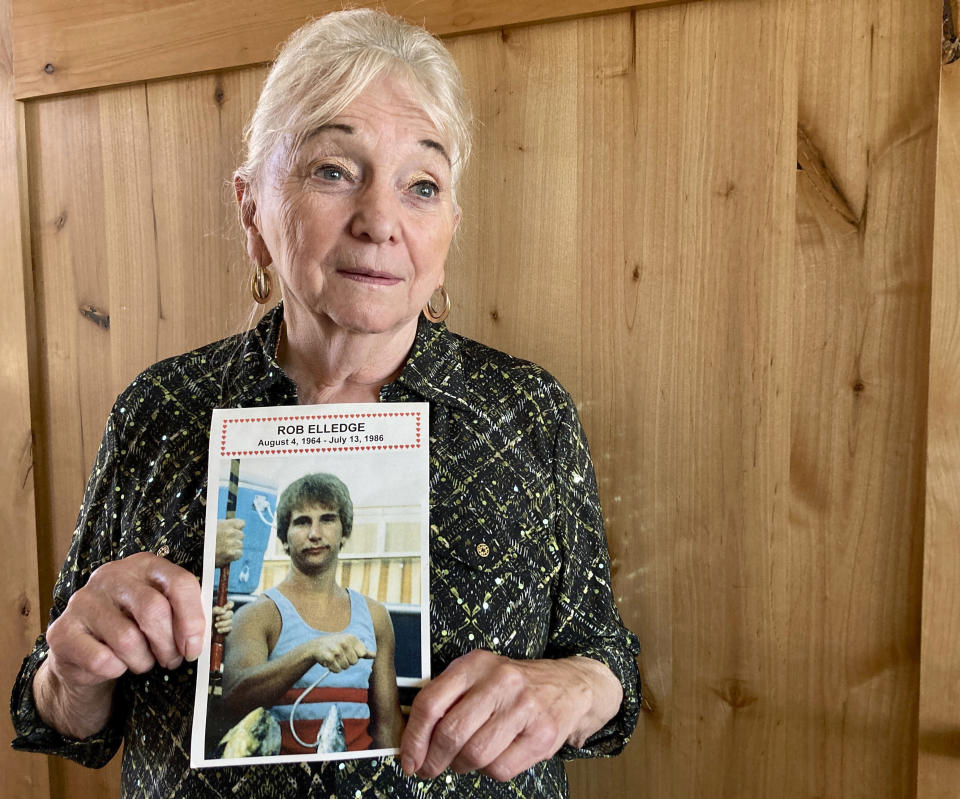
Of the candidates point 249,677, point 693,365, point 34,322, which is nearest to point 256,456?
point 249,677

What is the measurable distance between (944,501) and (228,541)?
0.79 m

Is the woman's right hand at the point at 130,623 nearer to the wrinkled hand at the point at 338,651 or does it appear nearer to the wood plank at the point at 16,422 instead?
the wrinkled hand at the point at 338,651

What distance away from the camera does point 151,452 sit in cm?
94

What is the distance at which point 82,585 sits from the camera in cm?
94

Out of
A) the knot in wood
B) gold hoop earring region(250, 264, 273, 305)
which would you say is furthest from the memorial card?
the knot in wood

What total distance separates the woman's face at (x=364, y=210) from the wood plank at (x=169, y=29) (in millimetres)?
296

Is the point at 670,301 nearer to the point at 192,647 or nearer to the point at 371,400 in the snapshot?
the point at 371,400

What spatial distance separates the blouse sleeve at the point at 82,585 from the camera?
2.91 ft

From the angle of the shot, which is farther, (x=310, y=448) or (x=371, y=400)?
(x=371, y=400)

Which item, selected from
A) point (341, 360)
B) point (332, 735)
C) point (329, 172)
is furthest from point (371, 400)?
point (332, 735)

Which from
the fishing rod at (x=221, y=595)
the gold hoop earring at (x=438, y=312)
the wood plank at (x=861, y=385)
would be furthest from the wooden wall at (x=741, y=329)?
the fishing rod at (x=221, y=595)

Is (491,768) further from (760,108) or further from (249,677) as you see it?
(760,108)

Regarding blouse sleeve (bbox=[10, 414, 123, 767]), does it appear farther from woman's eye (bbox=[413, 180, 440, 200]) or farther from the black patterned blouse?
woman's eye (bbox=[413, 180, 440, 200])

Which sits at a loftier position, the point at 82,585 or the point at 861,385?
the point at 861,385
